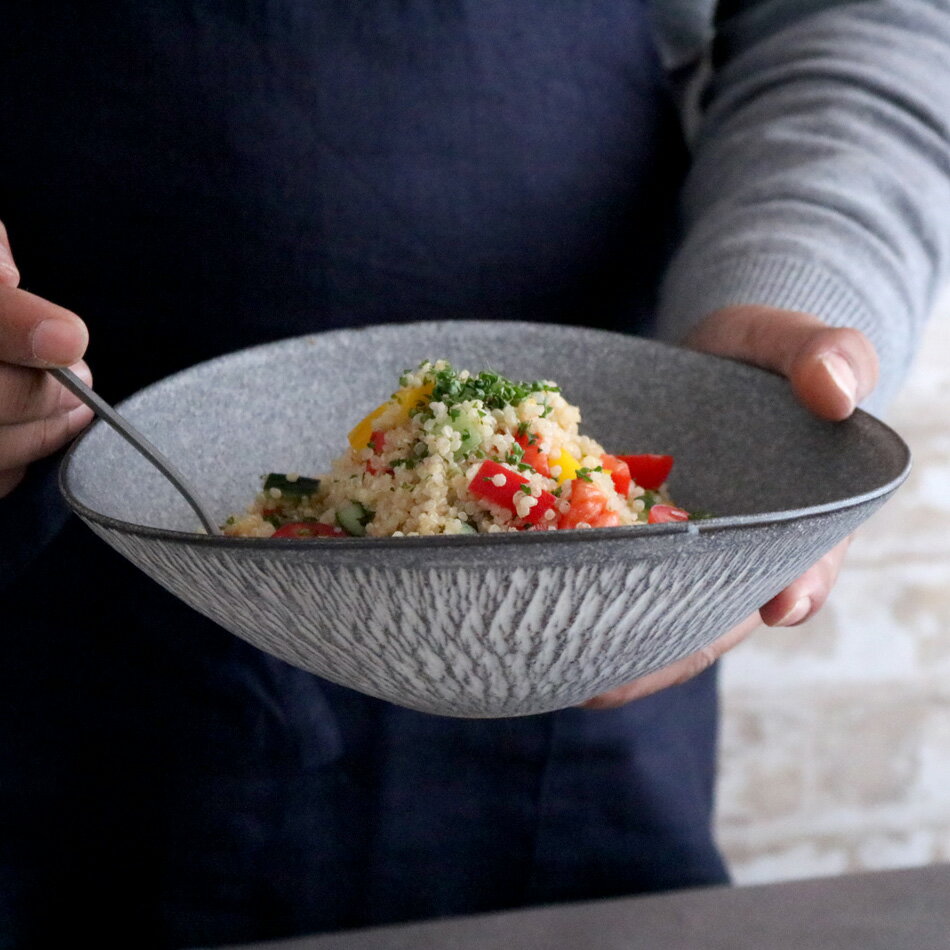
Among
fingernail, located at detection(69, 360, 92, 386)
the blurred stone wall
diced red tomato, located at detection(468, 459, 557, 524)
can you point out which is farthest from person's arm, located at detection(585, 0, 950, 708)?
the blurred stone wall

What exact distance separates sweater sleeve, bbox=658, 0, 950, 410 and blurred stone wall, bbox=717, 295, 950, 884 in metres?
0.68

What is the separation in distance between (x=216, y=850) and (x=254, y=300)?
554 millimetres

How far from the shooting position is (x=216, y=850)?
1.10m

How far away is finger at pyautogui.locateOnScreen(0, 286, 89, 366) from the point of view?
60 cm

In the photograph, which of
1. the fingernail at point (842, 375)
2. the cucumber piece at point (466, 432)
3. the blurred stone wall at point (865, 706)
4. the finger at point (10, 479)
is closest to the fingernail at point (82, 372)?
the finger at point (10, 479)

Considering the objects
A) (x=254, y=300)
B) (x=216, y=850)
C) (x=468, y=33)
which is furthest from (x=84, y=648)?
(x=468, y=33)

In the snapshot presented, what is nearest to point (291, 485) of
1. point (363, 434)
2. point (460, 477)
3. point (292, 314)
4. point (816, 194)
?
point (363, 434)

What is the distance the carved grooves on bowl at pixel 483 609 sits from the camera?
0.48 meters

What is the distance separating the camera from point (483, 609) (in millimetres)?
494

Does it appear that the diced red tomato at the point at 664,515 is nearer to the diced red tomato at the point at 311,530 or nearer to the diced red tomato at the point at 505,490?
the diced red tomato at the point at 505,490

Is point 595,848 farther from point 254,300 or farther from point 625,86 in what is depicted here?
point 625,86

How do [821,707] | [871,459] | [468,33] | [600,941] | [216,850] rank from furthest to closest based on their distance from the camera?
[821,707] → [216,850] → [468,33] → [600,941] → [871,459]

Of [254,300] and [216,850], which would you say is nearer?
[254,300]

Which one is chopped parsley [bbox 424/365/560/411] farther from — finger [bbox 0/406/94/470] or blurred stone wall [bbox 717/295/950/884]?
blurred stone wall [bbox 717/295/950/884]
